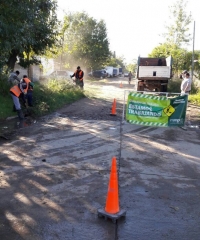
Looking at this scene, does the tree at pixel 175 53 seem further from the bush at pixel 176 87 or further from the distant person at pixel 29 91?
the distant person at pixel 29 91

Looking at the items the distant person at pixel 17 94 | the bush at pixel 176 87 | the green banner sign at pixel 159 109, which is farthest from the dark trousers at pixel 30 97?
the bush at pixel 176 87

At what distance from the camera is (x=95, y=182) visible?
556 cm

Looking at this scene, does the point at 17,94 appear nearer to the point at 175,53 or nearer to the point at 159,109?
the point at 159,109

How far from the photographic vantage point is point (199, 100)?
16500 mm

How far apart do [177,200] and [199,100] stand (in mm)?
12578

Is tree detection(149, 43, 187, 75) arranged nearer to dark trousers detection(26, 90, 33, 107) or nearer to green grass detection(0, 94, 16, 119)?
dark trousers detection(26, 90, 33, 107)

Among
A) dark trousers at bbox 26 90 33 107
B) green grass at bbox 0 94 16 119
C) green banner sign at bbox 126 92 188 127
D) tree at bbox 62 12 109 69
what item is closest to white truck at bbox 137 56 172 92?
dark trousers at bbox 26 90 33 107

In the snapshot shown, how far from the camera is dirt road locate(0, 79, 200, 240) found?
3.98 meters

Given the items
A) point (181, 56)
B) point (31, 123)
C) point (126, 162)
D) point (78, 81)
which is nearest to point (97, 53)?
point (181, 56)

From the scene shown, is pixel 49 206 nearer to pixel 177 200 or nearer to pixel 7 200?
pixel 7 200

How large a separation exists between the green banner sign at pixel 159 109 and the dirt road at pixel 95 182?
1.36ft

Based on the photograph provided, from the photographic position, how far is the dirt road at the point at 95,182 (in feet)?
13.1

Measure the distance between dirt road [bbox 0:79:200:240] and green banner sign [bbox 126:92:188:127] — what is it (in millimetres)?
414

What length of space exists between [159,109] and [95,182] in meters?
4.67
